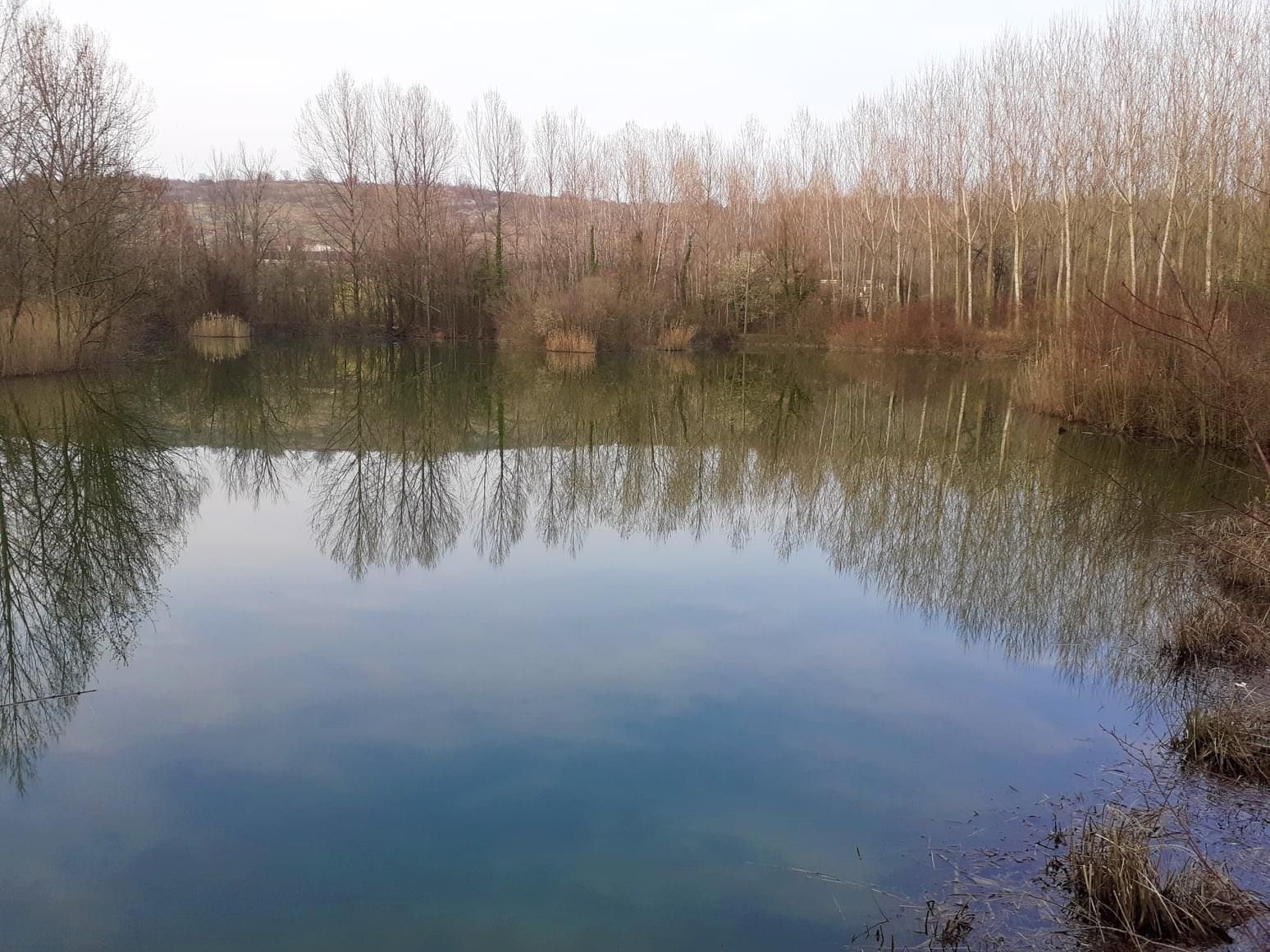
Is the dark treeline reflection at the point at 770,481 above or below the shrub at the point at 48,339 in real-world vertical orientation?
below

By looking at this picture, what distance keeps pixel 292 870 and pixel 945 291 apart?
34.5 metres

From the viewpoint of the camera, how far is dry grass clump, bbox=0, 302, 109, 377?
17.4 metres

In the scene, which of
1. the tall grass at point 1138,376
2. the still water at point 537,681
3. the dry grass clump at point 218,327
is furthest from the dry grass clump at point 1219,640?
the dry grass clump at point 218,327

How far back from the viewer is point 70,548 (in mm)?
7516

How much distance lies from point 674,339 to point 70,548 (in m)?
26.1

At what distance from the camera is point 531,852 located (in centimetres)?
360

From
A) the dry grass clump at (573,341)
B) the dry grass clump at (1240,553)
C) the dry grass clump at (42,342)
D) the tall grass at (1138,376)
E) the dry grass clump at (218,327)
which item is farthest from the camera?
the dry grass clump at (218,327)

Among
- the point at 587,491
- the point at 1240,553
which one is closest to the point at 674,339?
the point at 587,491

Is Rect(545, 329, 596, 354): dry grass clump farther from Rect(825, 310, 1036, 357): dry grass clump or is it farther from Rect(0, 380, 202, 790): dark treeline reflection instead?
Rect(0, 380, 202, 790): dark treeline reflection

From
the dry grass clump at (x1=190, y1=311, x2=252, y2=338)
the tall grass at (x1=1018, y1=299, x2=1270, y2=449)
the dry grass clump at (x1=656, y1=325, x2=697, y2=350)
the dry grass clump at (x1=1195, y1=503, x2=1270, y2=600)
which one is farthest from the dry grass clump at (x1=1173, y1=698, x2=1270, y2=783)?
the dry grass clump at (x1=190, y1=311, x2=252, y2=338)

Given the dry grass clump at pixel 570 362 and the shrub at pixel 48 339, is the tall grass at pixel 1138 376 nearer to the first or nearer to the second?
the dry grass clump at pixel 570 362

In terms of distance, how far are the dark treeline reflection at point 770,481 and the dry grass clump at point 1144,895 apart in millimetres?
2535

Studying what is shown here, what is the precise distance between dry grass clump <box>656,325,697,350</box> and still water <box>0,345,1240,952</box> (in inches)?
805

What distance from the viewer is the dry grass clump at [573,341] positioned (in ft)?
96.8
